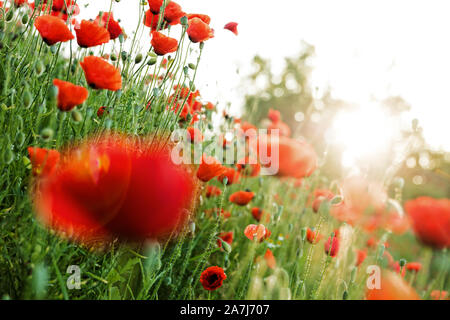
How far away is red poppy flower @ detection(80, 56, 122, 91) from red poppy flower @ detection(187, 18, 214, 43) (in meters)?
0.46

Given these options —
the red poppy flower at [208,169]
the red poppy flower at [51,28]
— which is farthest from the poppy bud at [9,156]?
the red poppy flower at [208,169]

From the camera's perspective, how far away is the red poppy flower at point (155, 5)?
1.45 metres

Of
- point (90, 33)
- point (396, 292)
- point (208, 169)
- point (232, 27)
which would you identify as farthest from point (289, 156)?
point (232, 27)

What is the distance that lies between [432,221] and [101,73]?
1.08 metres

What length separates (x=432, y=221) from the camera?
1.09 m

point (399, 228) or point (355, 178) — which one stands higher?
point (355, 178)

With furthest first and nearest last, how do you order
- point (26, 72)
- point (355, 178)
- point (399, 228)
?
point (355, 178), point (26, 72), point (399, 228)

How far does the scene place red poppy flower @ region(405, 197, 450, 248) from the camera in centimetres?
108

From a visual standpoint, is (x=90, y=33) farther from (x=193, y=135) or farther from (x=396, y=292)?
(x=396, y=292)

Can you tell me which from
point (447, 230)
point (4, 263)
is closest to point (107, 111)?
point (4, 263)
